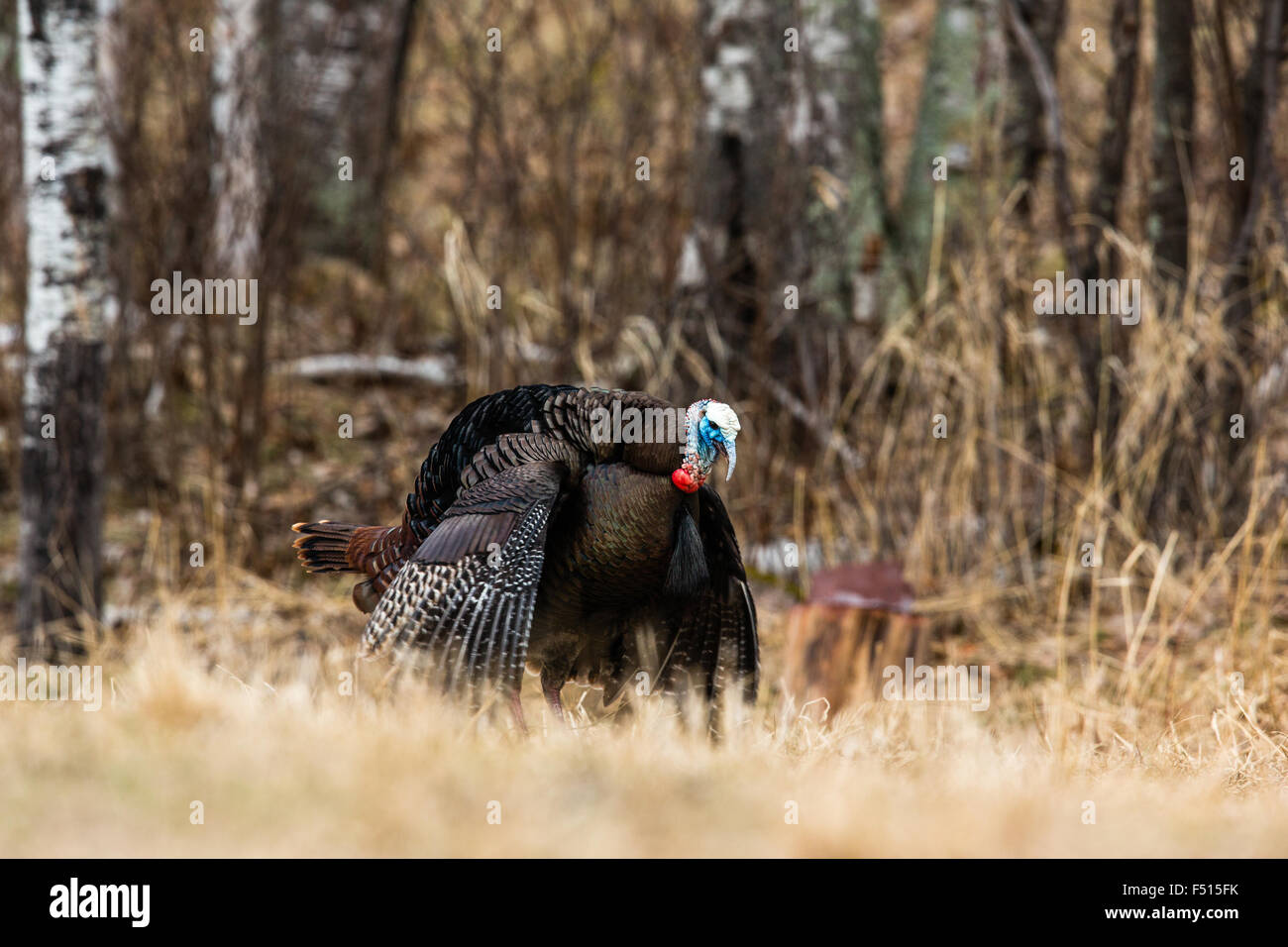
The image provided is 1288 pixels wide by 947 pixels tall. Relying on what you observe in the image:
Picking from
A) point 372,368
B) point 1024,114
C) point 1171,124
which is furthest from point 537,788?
point 372,368

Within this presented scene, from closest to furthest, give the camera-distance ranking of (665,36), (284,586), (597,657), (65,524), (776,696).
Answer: (597,657) → (776,696) → (65,524) → (284,586) → (665,36)

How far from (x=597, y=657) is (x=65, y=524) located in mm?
2686

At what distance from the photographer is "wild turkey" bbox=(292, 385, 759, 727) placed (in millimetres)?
3609

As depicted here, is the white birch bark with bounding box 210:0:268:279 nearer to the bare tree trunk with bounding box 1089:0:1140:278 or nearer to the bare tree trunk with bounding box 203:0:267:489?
the bare tree trunk with bounding box 203:0:267:489

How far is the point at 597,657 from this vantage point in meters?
4.36

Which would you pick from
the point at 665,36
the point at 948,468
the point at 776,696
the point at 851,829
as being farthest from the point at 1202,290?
the point at 851,829

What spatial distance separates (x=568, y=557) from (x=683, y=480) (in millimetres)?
385

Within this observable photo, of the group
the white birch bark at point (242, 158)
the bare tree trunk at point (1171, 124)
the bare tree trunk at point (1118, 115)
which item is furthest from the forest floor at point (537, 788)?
the white birch bark at point (242, 158)

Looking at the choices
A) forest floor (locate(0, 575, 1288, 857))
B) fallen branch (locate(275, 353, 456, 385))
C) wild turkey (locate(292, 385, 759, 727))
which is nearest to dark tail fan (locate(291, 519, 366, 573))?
wild turkey (locate(292, 385, 759, 727))

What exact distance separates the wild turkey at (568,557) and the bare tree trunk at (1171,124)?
3219 millimetres

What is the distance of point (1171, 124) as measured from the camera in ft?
20.6

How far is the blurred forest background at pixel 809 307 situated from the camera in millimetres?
5840

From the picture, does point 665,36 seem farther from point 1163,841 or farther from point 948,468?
point 1163,841

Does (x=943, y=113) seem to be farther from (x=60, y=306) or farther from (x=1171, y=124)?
(x=60, y=306)
